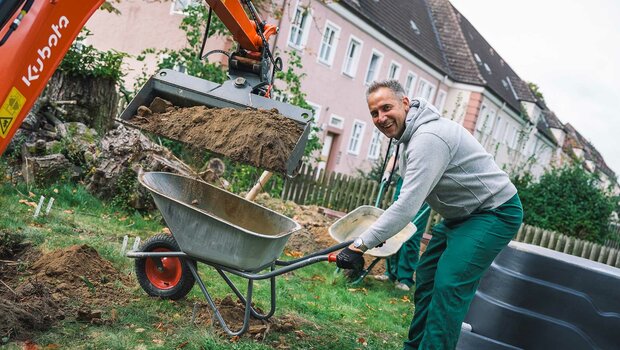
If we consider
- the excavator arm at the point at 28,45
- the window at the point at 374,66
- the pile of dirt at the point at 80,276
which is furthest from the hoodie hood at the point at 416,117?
the window at the point at 374,66

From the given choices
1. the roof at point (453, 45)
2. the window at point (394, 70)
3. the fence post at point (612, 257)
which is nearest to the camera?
the fence post at point (612, 257)

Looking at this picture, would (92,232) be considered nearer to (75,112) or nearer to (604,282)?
(75,112)

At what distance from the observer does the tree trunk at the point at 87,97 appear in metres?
8.70

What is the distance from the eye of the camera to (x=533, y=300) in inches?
131

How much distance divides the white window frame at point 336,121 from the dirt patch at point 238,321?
16.0m

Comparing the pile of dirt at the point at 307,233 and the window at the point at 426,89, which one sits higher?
the window at the point at 426,89

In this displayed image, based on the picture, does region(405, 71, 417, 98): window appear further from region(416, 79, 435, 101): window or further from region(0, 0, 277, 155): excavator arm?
region(0, 0, 277, 155): excavator arm

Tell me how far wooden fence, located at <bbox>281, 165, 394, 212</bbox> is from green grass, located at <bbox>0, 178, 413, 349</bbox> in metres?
5.55

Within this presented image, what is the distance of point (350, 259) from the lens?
3.24m

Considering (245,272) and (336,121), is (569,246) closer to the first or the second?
(245,272)

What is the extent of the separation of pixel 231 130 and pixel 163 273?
1237mm

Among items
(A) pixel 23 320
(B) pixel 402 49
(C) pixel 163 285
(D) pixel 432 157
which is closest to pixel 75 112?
(C) pixel 163 285

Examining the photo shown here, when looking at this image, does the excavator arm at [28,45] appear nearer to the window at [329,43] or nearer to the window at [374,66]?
the window at [329,43]

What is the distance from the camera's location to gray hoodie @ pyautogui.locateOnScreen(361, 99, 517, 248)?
10.5ft
